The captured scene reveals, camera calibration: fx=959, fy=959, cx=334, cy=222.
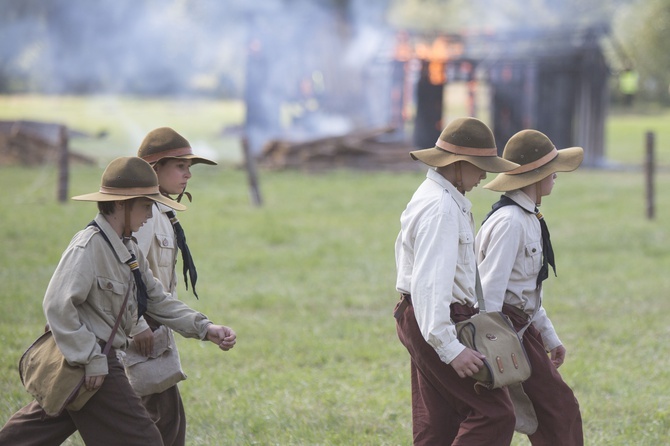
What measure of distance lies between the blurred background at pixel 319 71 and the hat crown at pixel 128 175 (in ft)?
44.1

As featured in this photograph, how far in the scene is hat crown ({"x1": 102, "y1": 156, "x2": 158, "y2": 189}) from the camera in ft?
13.5

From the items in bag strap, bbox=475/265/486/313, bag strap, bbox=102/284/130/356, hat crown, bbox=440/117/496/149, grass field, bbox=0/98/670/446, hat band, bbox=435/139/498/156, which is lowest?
grass field, bbox=0/98/670/446

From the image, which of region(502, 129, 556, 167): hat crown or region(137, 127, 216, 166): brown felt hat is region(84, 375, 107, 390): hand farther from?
region(502, 129, 556, 167): hat crown

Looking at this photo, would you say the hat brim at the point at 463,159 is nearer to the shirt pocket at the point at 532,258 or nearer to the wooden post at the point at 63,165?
the shirt pocket at the point at 532,258

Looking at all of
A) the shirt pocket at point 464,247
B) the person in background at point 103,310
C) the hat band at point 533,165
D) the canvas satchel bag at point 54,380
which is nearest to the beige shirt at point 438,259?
Answer: the shirt pocket at point 464,247

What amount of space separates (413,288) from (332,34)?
27147 mm

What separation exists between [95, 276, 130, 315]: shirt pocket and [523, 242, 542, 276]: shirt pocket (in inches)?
73.0

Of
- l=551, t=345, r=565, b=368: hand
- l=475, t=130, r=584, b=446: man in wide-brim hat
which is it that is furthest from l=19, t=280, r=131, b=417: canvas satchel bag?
l=551, t=345, r=565, b=368: hand

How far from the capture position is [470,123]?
4375mm

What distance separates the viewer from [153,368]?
460cm

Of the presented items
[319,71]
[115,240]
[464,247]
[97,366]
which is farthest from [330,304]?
[319,71]

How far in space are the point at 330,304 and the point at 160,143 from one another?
197 inches

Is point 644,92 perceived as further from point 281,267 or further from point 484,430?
point 484,430

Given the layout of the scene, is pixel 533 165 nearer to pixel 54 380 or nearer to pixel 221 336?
pixel 221 336
